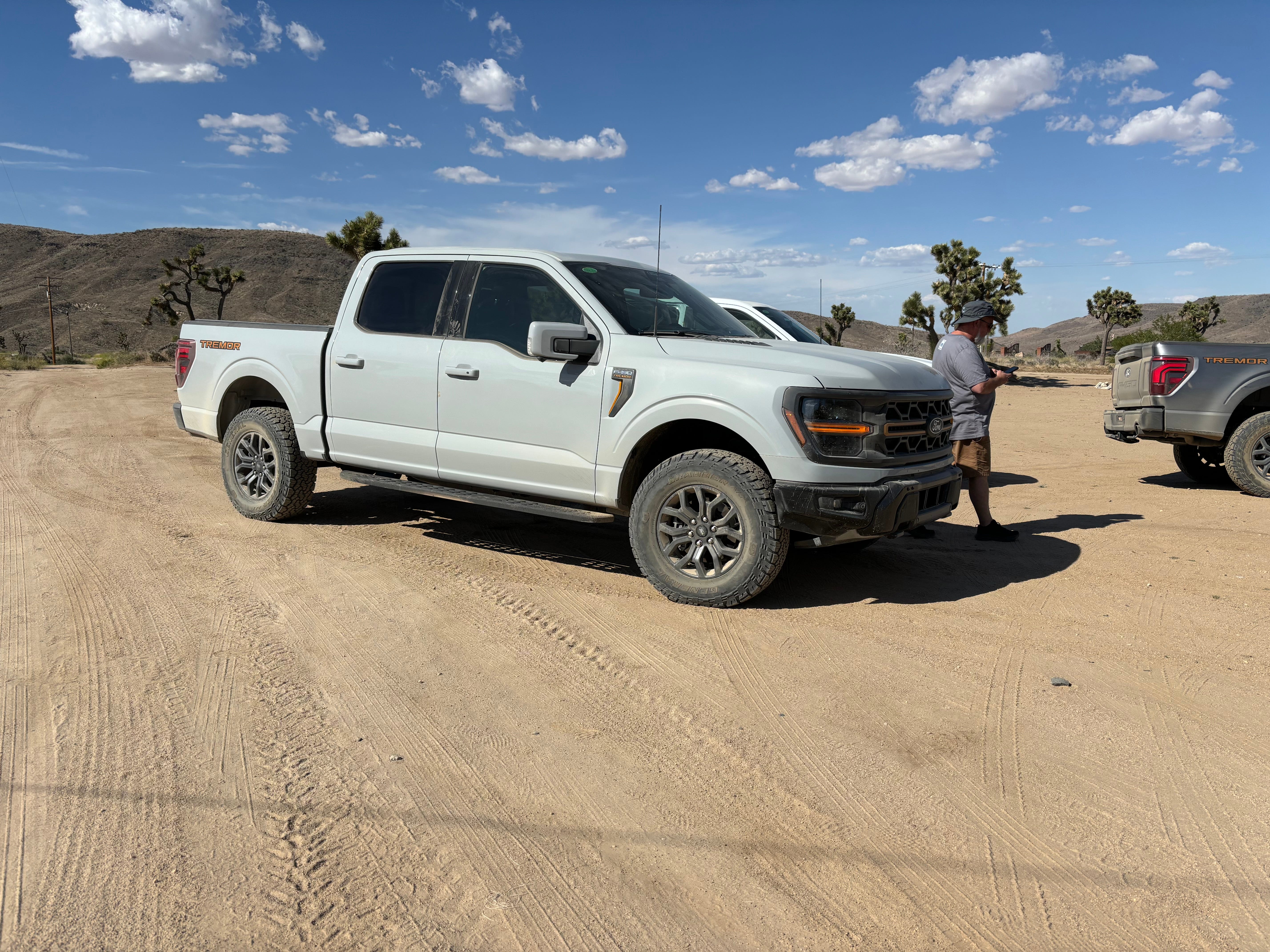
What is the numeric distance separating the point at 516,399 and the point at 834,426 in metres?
2.03

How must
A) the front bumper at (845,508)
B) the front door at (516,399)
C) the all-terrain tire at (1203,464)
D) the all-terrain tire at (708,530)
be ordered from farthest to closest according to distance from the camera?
the all-terrain tire at (1203,464) < the front door at (516,399) < the all-terrain tire at (708,530) < the front bumper at (845,508)

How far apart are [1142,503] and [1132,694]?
5428 millimetres

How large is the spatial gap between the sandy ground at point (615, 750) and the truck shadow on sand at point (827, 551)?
0.06 metres

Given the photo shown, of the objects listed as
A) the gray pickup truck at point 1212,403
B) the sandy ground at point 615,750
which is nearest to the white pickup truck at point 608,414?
the sandy ground at point 615,750

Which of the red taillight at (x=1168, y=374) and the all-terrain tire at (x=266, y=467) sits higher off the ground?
the red taillight at (x=1168, y=374)

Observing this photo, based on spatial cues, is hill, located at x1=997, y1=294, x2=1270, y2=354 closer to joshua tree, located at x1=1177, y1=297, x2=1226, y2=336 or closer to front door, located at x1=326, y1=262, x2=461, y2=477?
joshua tree, located at x1=1177, y1=297, x2=1226, y2=336

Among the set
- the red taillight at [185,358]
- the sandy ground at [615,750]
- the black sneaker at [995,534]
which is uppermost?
the red taillight at [185,358]

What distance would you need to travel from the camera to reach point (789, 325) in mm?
10133

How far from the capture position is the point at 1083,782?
10.3 ft

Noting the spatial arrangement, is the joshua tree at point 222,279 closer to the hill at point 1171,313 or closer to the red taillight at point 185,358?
the red taillight at point 185,358

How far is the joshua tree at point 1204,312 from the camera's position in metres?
50.9

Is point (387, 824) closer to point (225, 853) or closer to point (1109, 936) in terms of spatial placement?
point (225, 853)

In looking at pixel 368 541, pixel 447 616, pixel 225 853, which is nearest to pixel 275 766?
pixel 225 853

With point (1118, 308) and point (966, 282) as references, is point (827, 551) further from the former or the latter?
point (1118, 308)
